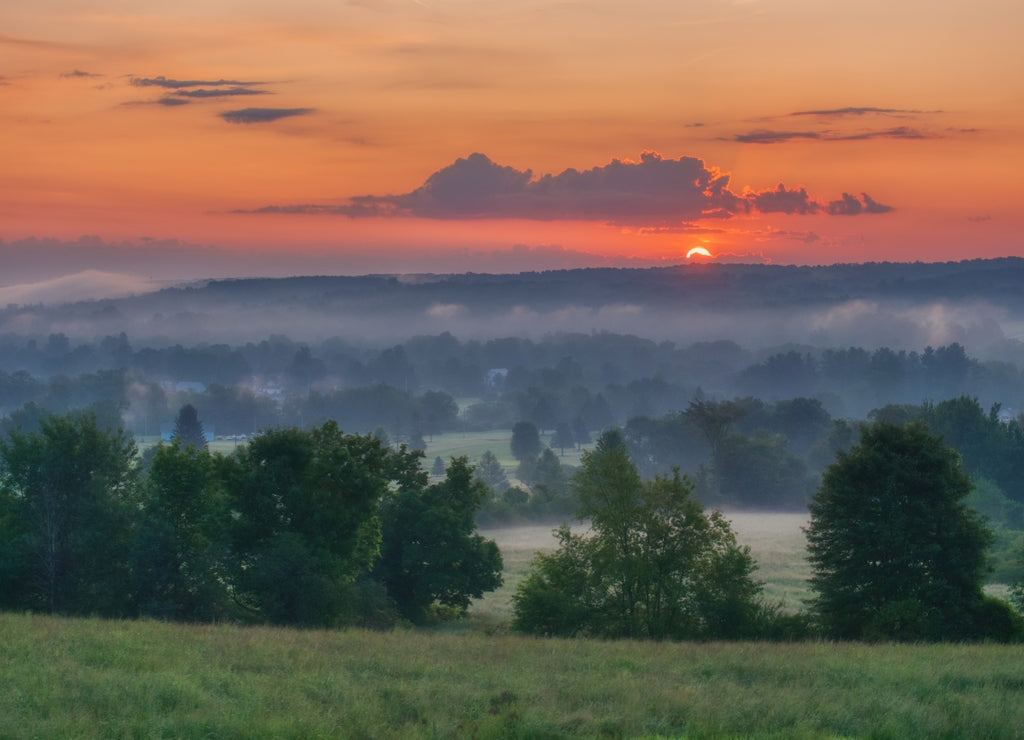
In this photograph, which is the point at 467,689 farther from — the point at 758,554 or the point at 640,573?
the point at 758,554

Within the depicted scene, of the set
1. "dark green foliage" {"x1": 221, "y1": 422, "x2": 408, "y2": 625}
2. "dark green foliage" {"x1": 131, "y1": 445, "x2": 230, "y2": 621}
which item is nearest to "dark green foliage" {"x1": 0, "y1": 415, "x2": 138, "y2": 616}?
"dark green foliage" {"x1": 131, "y1": 445, "x2": 230, "y2": 621}

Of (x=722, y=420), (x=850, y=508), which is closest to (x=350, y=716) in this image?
(x=850, y=508)

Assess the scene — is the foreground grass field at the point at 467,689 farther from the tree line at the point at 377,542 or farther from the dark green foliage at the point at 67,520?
the dark green foliage at the point at 67,520

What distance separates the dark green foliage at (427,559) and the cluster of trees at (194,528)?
389 centimetres

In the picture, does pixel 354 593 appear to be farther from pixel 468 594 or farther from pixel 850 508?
pixel 850 508

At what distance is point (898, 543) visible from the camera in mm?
29516

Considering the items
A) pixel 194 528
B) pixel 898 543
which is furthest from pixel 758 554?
pixel 194 528

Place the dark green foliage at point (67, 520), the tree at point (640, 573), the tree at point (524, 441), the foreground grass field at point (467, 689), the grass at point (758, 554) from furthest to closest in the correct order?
the tree at point (524, 441), the grass at point (758, 554), the dark green foliage at point (67, 520), the tree at point (640, 573), the foreground grass field at point (467, 689)

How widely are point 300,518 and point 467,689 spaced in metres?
18.8

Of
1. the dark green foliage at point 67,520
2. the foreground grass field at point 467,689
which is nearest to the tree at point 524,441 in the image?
the dark green foliage at point 67,520

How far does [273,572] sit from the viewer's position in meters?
31.3

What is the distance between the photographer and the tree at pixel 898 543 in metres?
28.7

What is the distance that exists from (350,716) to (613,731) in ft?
11.5

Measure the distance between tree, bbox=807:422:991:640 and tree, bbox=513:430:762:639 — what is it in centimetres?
270
